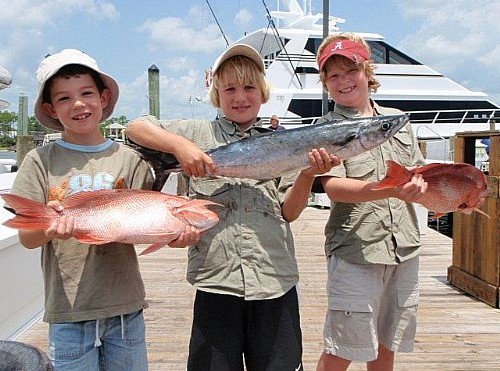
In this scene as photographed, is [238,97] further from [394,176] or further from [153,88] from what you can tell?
[153,88]

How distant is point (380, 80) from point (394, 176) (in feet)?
75.7

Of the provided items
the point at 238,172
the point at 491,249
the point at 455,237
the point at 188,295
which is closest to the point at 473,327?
the point at 491,249

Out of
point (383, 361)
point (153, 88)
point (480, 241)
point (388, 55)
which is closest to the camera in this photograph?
point (383, 361)

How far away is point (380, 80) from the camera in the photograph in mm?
24125

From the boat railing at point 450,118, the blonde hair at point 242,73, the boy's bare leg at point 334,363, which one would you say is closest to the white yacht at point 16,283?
the blonde hair at point 242,73

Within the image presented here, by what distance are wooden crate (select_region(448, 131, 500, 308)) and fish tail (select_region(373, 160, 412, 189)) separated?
2.84 m

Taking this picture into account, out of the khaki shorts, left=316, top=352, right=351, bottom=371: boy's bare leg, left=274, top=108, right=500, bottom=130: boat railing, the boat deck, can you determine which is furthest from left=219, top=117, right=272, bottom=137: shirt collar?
left=274, top=108, right=500, bottom=130: boat railing

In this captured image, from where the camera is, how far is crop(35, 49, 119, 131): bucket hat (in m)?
2.20

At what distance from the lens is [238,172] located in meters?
2.21

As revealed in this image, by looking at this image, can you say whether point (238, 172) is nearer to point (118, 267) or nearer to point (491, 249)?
point (118, 267)

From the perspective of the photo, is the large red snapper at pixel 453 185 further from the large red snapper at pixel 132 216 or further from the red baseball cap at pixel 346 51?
the large red snapper at pixel 132 216

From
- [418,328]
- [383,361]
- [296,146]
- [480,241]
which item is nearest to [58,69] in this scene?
[296,146]

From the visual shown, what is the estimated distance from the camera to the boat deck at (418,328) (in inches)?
150

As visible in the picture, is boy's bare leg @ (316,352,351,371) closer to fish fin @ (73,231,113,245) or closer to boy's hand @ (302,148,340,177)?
boy's hand @ (302,148,340,177)
